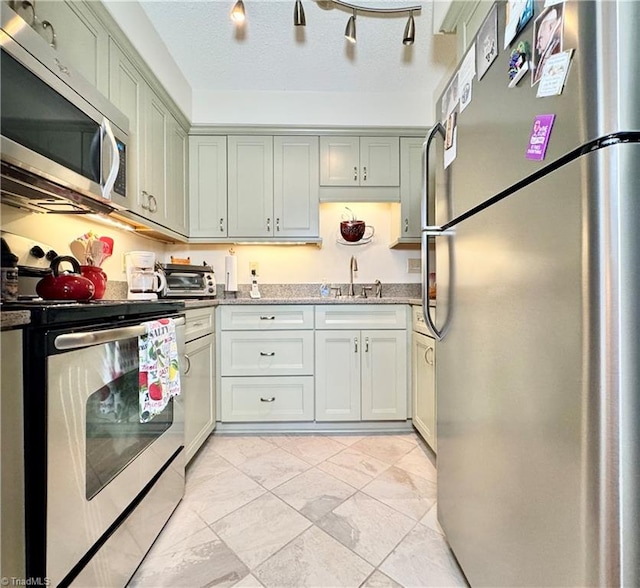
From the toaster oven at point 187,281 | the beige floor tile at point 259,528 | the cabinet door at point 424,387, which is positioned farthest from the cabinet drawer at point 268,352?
the beige floor tile at point 259,528

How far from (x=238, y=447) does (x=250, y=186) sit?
1.95 m

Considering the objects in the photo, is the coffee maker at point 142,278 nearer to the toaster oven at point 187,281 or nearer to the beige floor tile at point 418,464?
the toaster oven at point 187,281

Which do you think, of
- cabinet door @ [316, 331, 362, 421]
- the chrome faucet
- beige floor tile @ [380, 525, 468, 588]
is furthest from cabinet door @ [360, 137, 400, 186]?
beige floor tile @ [380, 525, 468, 588]

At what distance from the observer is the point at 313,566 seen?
1.14 m

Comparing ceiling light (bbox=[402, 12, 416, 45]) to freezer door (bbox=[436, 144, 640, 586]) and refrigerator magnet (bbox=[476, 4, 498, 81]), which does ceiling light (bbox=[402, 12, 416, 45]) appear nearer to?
refrigerator magnet (bbox=[476, 4, 498, 81])

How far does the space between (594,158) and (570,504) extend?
2.02 ft

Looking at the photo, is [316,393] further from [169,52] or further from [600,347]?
[169,52]

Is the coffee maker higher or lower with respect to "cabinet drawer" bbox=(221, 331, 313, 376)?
higher

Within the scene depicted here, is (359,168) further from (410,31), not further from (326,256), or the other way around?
(410,31)

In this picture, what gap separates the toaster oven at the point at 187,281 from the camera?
84.6 inches

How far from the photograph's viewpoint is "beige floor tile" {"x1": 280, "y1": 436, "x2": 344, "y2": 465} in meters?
1.93

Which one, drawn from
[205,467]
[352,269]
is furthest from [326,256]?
[205,467]

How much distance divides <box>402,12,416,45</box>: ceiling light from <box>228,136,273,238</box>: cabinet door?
1.16 metres

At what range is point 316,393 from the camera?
226cm
